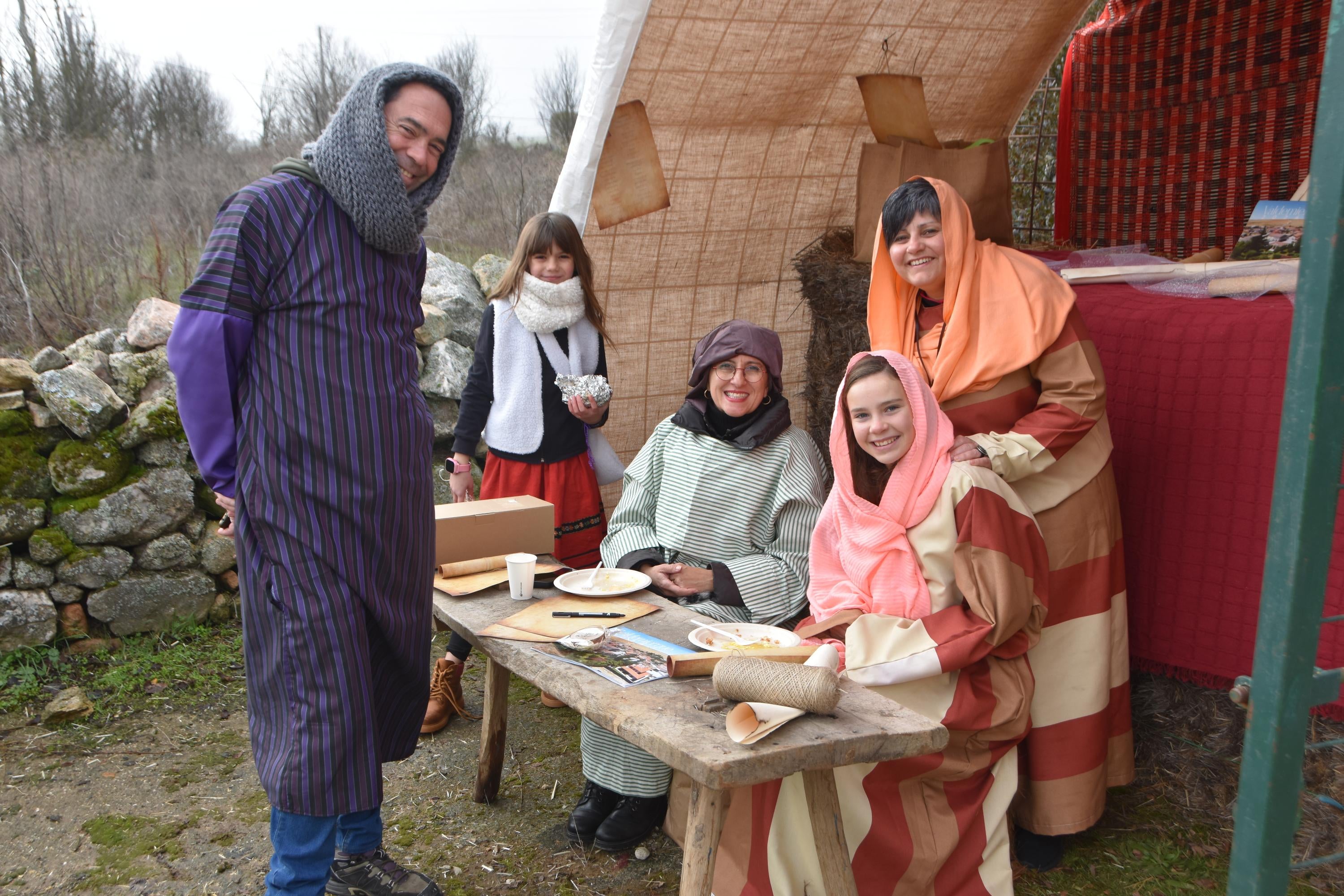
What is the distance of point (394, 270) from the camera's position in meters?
2.66

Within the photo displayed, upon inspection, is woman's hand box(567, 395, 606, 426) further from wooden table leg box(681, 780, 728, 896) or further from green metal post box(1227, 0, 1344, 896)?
green metal post box(1227, 0, 1344, 896)

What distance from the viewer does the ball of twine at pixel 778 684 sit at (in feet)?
6.97

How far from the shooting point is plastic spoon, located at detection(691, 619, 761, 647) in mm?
2605

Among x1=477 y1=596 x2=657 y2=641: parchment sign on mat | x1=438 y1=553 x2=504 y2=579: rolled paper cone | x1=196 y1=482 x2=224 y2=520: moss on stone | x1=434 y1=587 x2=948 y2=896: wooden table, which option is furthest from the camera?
x1=196 y1=482 x2=224 y2=520: moss on stone

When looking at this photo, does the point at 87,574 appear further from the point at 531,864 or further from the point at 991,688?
the point at 991,688

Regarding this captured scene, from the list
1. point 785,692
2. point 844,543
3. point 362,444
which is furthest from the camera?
point 844,543

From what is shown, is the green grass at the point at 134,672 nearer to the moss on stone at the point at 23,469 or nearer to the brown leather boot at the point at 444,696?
the moss on stone at the point at 23,469

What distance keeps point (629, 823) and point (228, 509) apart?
1599 millimetres

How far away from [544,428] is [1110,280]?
2.24m

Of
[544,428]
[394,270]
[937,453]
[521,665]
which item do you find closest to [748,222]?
[544,428]

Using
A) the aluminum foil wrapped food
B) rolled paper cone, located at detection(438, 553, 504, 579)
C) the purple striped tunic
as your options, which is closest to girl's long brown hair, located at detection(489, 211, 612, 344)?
the aluminum foil wrapped food

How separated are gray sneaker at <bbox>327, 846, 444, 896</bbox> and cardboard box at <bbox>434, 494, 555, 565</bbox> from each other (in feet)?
2.95

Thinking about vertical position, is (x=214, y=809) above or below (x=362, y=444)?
below

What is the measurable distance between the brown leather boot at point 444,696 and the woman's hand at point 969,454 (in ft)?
7.31
